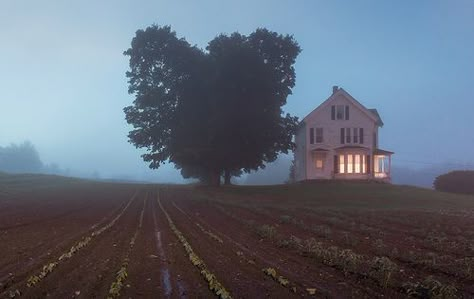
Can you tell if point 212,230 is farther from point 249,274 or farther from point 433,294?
point 433,294

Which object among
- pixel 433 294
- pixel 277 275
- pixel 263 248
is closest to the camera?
pixel 433 294

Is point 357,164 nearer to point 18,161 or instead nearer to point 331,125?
point 331,125

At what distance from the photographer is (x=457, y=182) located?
5941 centimetres

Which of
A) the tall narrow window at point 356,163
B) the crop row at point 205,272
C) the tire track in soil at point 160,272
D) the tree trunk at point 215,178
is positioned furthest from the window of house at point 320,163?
the tire track in soil at point 160,272

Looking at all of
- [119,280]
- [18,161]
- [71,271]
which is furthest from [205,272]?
[18,161]

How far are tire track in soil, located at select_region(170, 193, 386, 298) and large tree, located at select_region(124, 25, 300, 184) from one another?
33.3 metres

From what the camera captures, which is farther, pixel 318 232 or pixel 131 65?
pixel 131 65

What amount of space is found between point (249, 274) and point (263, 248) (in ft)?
15.0

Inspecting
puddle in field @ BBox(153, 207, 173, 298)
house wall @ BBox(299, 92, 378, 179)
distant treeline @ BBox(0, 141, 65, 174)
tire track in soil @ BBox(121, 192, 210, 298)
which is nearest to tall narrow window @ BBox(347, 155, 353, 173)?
house wall @ BBox(299, 92, 378, 179)

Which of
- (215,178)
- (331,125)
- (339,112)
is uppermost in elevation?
(339,112)

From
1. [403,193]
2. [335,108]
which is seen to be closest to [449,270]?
[403,193]

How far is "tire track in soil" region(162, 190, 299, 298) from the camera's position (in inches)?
424

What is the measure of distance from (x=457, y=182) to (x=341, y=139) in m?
14.5

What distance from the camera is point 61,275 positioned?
1252 centimetres
